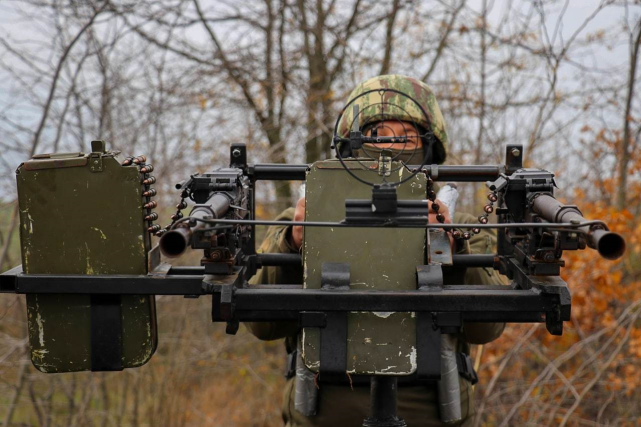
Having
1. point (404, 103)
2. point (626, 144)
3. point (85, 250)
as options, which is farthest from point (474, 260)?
point (626, 144)

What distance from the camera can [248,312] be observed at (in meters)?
2.24

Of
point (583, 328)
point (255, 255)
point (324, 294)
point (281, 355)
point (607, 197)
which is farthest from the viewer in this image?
point (281, 355)

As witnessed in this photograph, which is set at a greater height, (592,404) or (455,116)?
(455,116)

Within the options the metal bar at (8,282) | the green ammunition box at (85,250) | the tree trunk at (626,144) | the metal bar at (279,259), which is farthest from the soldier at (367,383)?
the tree trunk at (626,144)

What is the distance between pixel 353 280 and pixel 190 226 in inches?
24.3

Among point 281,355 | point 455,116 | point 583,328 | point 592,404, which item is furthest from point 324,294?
point 281,355

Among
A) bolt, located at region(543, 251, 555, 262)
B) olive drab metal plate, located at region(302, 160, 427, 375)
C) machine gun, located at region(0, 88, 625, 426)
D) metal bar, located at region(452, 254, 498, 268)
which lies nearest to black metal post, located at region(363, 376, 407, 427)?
machine gun, located at region(0, 88, 625, 426)

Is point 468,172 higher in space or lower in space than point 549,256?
higher

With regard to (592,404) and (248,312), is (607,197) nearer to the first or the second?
(592,404)

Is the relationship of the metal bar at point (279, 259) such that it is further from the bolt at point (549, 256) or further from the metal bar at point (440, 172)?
the bolt at point (549, 256)

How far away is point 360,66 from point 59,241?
6.79 meters

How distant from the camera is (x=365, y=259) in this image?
2.27m

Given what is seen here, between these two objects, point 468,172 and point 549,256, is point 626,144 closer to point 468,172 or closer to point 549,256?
point 468,172

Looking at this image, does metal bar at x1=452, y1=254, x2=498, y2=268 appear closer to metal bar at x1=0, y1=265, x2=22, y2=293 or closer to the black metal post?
the black metal post
